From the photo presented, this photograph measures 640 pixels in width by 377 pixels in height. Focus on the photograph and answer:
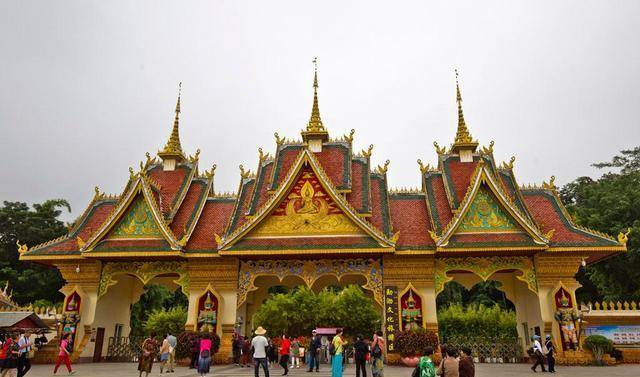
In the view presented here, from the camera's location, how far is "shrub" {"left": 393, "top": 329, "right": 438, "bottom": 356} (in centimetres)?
1561

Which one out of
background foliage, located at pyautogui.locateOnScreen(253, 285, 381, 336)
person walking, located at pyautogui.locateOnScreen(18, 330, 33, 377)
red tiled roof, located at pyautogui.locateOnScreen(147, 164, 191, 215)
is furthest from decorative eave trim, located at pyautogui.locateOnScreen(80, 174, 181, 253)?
background foliage, located at pyautogui.locateOnScreen(253, 285, 381, 336)

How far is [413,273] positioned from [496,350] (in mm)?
4668

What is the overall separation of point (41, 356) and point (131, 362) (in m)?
3.26

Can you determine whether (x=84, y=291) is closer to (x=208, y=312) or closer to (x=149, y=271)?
(x=149, y=271)

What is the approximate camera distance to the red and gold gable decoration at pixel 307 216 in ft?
57.7

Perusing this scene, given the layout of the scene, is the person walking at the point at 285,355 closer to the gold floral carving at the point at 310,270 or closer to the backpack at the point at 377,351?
the gold floral carving at the point at 310,270

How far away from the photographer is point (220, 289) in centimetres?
1806

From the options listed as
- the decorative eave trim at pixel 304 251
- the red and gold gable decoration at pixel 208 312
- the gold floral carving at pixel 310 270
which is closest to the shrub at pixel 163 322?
the red and gold gable decoration at pixel 208 312

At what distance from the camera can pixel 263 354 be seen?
11.4 metres

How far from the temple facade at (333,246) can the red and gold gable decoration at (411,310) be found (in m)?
0.04

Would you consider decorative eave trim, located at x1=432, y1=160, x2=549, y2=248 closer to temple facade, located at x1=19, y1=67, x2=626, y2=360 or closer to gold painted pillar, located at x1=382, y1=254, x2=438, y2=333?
temple facade, located at x1=19, y1=67, x2=626, y2=360

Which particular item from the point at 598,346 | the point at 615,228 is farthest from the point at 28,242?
the point at 615,228

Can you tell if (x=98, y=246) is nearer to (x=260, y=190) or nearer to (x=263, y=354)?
(x=260, y=190)

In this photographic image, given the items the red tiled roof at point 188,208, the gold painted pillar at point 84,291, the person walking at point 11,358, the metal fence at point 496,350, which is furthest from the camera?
the red tiled roof at point 188,208
